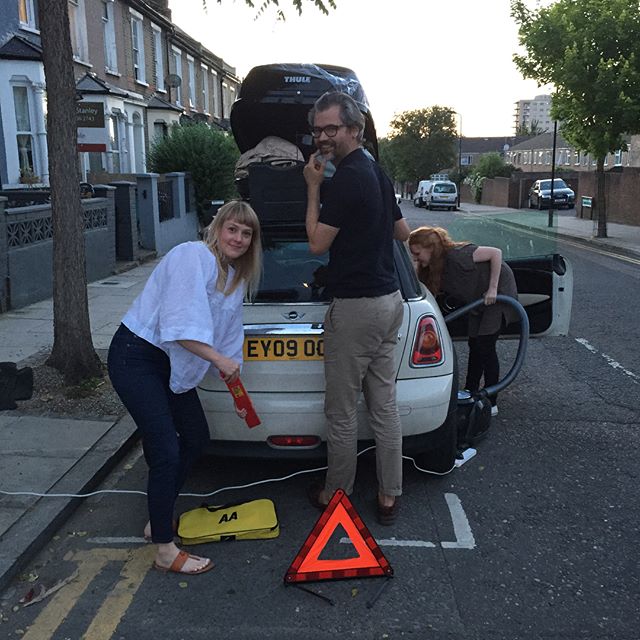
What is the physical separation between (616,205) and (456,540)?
27.7m

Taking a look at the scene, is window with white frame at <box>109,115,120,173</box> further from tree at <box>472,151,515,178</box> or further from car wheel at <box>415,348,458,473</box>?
tree at <box>472,151,515,178</box>

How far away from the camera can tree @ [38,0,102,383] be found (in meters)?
5.36

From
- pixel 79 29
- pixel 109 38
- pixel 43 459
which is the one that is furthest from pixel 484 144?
pixel 43 459

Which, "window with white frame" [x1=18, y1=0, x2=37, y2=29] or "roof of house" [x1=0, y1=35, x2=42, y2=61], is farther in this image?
"window with white frame" [x1=18, y1=0, x2=37, y2=29]

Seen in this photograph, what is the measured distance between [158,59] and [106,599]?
88.8ft

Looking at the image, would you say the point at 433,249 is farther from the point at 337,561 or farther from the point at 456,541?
the point at 337,561

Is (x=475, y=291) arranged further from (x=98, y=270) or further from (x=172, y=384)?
(x=98, y=270)

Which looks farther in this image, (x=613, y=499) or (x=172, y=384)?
(x=613, y=499)

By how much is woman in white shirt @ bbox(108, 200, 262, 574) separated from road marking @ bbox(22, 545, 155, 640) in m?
0.15

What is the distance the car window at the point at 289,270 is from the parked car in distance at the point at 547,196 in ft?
126

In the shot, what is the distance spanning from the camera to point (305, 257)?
424cm

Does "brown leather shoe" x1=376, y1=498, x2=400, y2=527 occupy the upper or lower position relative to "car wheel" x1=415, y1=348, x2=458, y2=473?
lower

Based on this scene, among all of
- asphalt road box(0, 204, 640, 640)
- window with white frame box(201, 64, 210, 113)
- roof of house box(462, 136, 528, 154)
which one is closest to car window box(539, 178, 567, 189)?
window with white frame box(201, 64, 210, 113)

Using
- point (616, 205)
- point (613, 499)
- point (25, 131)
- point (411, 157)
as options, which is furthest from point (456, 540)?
Result: point (411, 157)
